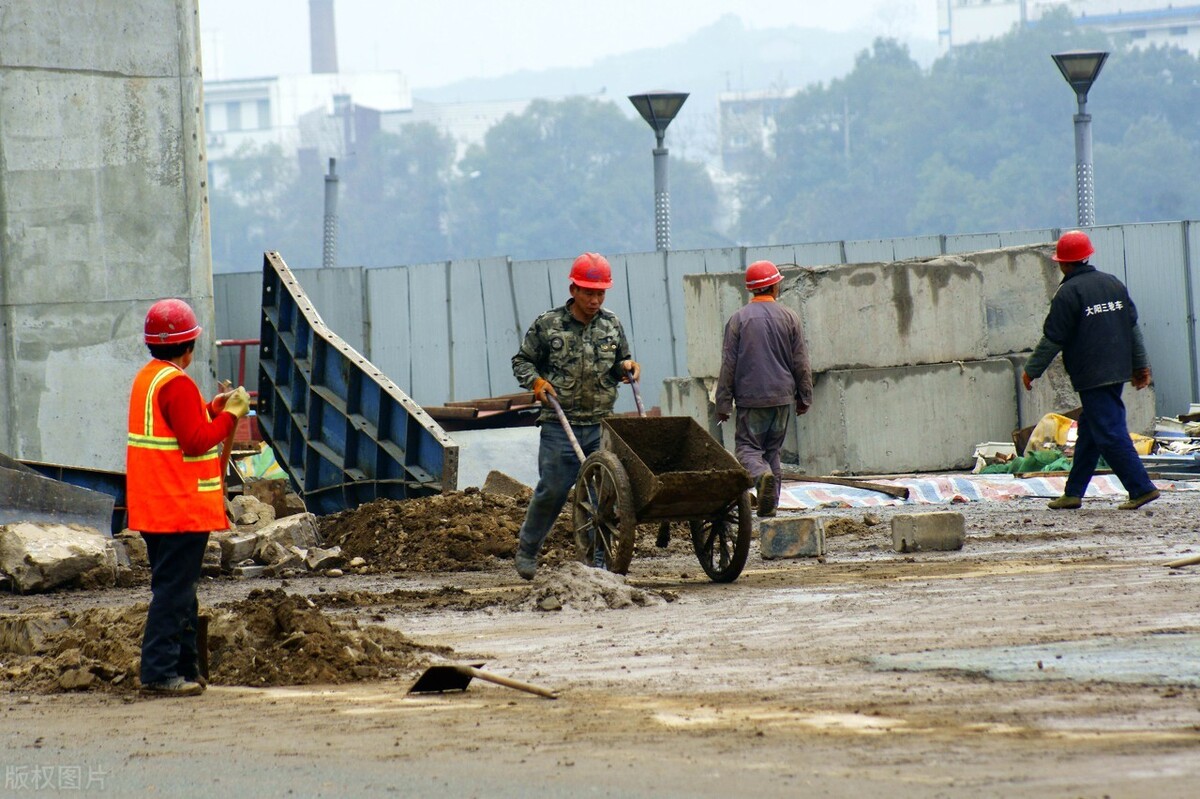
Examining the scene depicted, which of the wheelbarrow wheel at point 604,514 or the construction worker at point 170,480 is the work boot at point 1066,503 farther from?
the construction worker at point 170,480

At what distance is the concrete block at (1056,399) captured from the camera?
16.4 m

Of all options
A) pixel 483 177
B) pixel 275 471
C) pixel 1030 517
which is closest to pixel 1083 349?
pixel 1030 517

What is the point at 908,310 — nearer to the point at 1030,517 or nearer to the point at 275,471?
the point at 1030,517

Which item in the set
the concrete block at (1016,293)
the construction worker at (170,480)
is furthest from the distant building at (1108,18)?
the construction worker at (170,480)

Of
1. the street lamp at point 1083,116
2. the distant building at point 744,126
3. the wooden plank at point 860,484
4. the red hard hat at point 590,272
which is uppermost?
the distant building at point 744,126

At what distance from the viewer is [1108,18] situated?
4961 inches

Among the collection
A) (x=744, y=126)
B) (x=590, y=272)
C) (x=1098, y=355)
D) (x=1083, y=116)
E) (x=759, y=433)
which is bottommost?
(x=759, y=433)

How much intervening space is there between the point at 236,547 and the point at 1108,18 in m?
126

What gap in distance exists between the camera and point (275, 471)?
1734 cm

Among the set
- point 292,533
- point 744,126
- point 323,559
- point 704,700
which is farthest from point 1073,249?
point 744,126

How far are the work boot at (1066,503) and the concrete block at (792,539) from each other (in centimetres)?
254

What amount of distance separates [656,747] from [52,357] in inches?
438

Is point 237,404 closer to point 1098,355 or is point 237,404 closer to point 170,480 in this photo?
point 170,480

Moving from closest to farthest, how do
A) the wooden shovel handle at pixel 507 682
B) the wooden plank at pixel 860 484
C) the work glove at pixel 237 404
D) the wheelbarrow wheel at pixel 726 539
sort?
the wooden shovel handle at pixel 507 682
the work glove at pixel 237 404
the wheelbarrow wheel at pixel 726 539
the wooden plank at pixel 860 484
